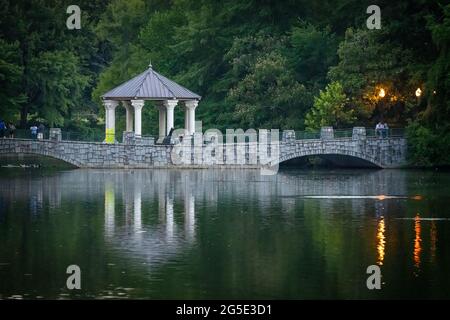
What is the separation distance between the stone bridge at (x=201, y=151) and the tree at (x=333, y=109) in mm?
3637

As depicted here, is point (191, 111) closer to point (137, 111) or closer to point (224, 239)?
point (137, 111)

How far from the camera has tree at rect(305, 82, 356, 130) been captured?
268 ft

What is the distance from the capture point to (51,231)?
41.2 m

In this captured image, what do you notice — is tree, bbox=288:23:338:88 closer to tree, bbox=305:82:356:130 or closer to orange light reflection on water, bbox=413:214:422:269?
tree, bbox=305:82:356:130

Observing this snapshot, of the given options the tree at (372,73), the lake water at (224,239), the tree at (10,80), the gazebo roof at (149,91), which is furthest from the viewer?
the tree at (10,80)

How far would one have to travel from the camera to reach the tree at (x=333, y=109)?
81812 mm

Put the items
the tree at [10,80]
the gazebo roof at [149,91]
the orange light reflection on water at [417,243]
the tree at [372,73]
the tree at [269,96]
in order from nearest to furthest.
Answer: the orange light reflection on water at [417,243] < the tree at [372,73] < the gazebo roof at [149,91] < the tree at [10,80] < the tree at [269,96]

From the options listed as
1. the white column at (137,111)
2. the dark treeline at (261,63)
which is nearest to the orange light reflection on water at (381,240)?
the dark treeline at (261,63)

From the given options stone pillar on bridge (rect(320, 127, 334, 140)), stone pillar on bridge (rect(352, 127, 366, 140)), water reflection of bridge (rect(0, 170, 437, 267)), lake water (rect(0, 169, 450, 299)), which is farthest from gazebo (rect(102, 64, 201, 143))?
lake water (rect(0, 169, 450, 299))

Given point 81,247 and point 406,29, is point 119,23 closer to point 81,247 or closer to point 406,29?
point 406,29

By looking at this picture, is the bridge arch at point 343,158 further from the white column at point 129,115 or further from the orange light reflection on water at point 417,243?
the orange light reflection on water at point 417,243

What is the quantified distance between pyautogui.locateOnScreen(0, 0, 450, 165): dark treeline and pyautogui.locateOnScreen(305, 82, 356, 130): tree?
59 millimetres

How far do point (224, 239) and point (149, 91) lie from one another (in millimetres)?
42244

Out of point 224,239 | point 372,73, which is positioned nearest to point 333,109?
point 372,73
